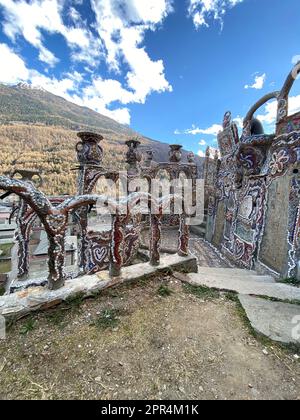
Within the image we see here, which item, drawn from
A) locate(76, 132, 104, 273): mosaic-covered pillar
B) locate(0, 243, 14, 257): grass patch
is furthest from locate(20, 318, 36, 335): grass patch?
locate(0, 243, 14, 257): grass patch

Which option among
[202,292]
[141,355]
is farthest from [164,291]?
[141,355]

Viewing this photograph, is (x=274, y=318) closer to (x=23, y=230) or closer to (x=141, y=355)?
(x=141, y=355)

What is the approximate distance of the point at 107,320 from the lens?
7.59ft

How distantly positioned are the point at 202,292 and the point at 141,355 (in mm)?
1483

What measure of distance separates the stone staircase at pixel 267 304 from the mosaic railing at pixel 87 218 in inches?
33.9

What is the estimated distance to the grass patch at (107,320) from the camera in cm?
222

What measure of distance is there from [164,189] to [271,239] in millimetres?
9253

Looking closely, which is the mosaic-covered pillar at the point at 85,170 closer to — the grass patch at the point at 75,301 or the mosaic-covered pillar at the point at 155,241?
→ the mosaic-covered pillar at the point at 155,241

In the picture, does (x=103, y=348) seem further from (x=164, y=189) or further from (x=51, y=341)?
(x=164, y=189)

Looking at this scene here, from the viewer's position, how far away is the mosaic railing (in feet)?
8.13

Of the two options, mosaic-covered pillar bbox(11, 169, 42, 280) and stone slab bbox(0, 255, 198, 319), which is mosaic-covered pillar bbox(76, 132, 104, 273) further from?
stone slab bbox(0, 255, 198, 319)

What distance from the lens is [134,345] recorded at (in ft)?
6.48

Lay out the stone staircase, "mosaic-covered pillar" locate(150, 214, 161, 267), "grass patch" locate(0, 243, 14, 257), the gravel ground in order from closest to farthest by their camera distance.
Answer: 1. the gravel ground
2. the stone staircase
3. "mosaic-covered pillar" locate(150, 214, 161, 267)
4. "grass patch" locate(0, 243, 14, 257)

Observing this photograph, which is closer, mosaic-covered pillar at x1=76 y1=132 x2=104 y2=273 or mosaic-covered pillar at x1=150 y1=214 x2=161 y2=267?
mosaic-covered pillar at x1=150 y1=214 x2=161 y2=267
